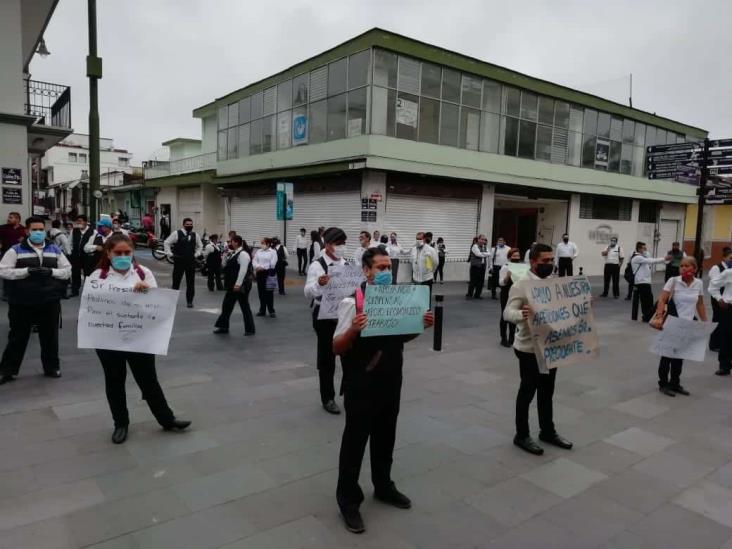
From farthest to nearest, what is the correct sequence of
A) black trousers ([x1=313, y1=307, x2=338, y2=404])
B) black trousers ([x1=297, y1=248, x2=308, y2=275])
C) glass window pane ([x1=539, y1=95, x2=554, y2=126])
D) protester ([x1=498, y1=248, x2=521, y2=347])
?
glass window pane ([x1=539, y1=95, x2=554, y2=126]) < black trousers ([x1=297, y1=248, x2=308, y2=275]) < protester ([x1=498, y1=248, x2=521, y2=347]) < black trousers ([x1=313, y1=307, x2=338, y2=404])

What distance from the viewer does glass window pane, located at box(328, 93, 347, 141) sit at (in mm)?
19031

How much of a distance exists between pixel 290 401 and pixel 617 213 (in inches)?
1046

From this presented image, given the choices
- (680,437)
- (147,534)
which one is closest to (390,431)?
(147,534)

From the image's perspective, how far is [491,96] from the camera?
2106cm

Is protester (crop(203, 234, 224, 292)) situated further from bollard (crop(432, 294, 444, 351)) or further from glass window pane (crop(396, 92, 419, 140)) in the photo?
bollard (crop(432, 294, 444, 351))

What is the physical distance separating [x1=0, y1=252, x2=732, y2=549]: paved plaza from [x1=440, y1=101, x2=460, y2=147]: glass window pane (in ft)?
46.1

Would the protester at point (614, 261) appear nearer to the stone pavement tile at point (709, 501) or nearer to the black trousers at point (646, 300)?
the black trousers at point (646, 300)

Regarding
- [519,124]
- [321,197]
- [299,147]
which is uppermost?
[519,124]

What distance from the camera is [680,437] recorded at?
17.2 ft

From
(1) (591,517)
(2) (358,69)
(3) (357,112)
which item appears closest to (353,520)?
(1) (591,517)

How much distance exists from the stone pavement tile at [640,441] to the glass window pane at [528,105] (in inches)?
757

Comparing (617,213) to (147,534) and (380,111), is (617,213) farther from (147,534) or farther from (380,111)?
(147,534)

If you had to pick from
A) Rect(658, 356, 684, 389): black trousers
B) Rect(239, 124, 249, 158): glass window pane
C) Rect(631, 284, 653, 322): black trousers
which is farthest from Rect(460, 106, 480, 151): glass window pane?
Rect(658, 356, 684, 389): black trousers

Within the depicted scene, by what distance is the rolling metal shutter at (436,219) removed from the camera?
19.2m
